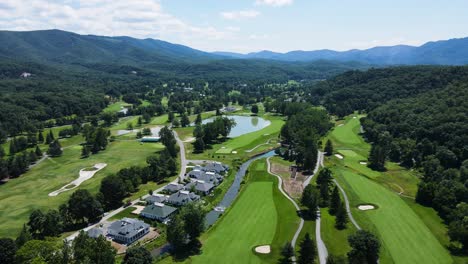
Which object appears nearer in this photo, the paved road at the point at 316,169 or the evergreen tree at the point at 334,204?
the evergreen tree at the point at 334,204

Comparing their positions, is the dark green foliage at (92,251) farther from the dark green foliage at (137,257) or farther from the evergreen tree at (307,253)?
the evergreen tree at (307,253)

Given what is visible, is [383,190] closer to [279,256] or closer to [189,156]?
[279,256]

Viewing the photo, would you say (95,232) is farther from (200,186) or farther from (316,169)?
(316,169)

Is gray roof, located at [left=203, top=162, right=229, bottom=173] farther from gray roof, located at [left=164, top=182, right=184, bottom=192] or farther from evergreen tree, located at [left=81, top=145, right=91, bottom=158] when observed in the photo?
evergreen tree, located at [left=81, top=145, right=91, bottom=158]

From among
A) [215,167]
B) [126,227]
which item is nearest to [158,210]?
[126,227]


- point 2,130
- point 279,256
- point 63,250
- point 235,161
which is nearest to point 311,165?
point 235,161

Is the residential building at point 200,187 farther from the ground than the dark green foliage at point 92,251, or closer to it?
closer to it

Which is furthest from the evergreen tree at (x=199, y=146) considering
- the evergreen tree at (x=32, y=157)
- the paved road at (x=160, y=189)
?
the evergreen tree at (x=32, y=157)
